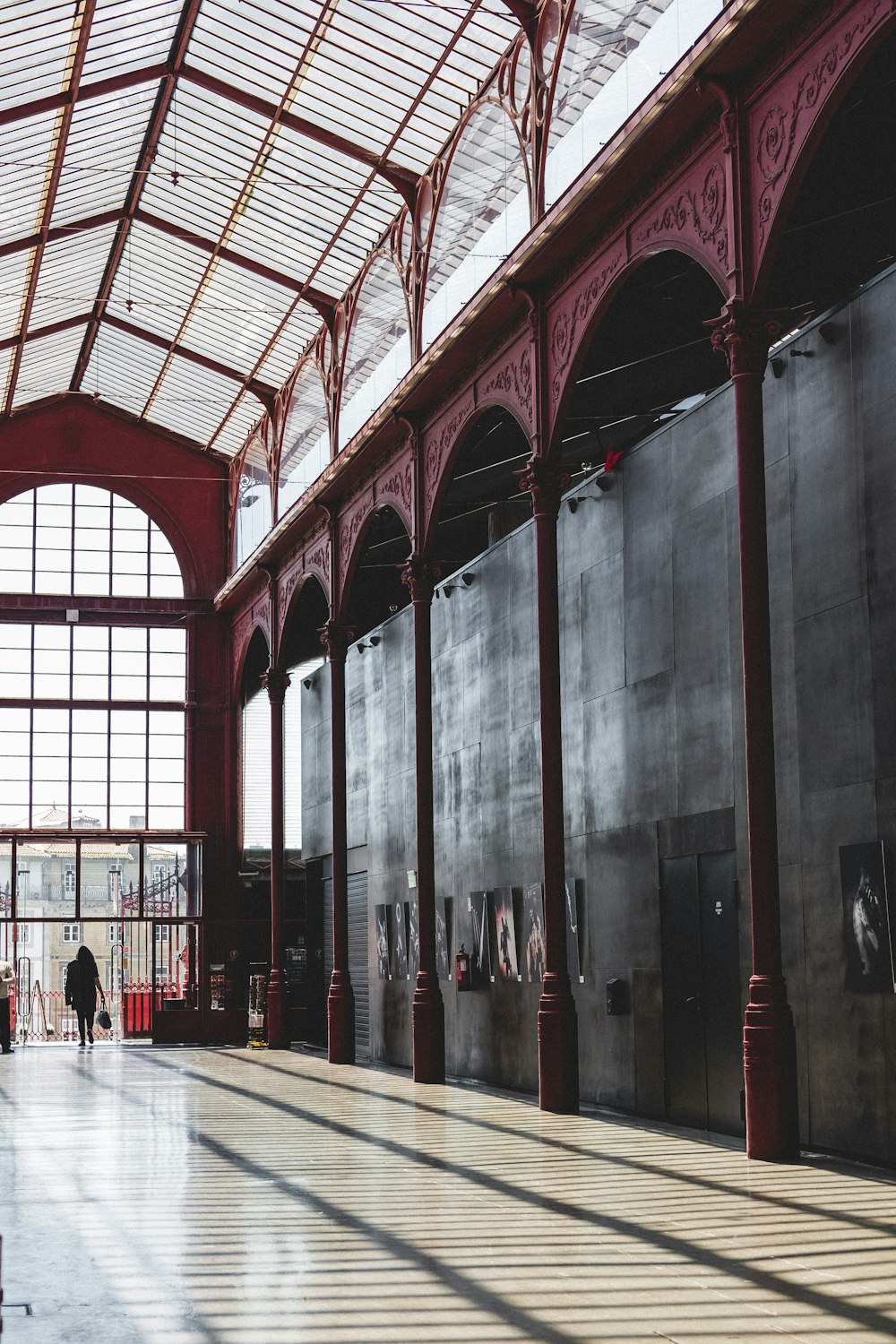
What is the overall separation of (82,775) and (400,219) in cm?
1519

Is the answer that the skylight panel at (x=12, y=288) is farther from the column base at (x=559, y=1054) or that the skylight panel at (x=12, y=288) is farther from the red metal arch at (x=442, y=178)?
the column base at (x=559, y=1054)

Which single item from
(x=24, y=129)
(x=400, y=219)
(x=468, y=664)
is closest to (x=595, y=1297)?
(x=468, y=664)

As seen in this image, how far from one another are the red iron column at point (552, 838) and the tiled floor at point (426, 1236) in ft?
1.96

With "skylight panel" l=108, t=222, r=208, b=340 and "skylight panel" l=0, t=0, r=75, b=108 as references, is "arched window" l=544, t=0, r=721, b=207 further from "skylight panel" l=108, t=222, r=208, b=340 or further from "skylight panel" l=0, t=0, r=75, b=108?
"skylight panel" l=108, t=222, r=208, b=340

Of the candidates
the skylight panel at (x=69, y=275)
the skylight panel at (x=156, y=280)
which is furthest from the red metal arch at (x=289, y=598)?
the skylight panel at (x=69, y=275)

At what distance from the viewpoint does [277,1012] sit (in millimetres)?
25422

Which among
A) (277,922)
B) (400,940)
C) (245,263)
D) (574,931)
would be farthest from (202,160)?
(574,931)

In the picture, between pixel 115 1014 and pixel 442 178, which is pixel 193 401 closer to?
pixel 115 1014

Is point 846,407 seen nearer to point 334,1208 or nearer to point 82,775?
point 334,1208

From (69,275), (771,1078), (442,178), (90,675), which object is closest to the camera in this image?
(771,1078)

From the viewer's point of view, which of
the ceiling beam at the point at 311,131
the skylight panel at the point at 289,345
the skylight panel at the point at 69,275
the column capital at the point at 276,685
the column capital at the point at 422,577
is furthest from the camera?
the column capital at the point at 276,685

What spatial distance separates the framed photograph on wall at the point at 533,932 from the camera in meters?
16.0

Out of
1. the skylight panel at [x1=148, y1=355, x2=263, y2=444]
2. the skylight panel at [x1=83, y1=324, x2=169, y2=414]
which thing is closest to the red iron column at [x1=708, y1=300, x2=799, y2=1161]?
the skylight panel at [x1=148, y1=355, x2=263, y2=444]

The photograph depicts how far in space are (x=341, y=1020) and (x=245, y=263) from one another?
11480mm
